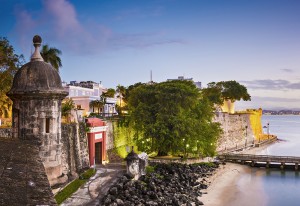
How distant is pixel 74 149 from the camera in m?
26.7

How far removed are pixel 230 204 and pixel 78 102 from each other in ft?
141

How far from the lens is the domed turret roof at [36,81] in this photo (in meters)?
17.7

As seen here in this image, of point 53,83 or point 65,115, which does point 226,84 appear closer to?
point 65,115

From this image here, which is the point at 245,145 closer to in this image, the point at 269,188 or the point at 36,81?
the point at 269,188

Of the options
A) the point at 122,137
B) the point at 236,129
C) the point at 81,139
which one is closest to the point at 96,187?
the point at 81,139

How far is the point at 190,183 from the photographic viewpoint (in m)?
32.8

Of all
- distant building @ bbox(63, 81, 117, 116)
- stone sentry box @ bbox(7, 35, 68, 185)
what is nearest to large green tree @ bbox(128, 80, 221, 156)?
distant building @ bbox(63, 81, 117, 116)

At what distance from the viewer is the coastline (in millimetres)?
29716

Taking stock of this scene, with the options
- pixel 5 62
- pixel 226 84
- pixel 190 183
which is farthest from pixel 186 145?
pixel 226 84

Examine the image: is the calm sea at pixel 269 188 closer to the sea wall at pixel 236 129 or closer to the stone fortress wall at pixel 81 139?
the stone fortress wall at pixel 81 139

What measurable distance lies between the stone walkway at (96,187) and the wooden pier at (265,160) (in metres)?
25.4

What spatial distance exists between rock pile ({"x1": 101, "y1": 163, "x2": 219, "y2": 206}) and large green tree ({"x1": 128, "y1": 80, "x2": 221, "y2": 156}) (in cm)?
308

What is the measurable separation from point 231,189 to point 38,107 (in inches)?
911

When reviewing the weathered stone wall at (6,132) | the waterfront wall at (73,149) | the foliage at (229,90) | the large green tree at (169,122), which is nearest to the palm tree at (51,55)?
the large green tree at (169,122)
